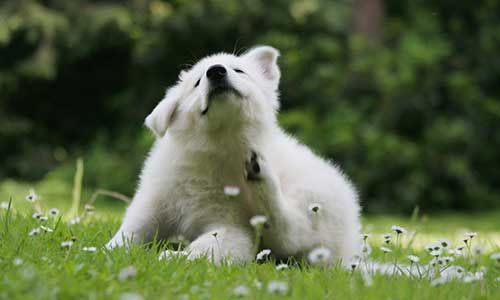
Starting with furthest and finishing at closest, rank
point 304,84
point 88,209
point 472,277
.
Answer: point 304,84 < point 88,209 < point 472,277

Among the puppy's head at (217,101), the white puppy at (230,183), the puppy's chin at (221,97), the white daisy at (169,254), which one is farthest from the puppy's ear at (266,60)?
the white daisy at (169,254)

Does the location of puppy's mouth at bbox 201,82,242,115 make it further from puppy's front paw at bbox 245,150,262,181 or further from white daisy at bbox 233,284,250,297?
white daisy at bbox 233,284,250,297

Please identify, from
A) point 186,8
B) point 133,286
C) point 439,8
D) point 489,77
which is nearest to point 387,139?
point 489,77

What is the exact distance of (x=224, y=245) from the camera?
374cm

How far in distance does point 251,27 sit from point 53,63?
13.9 feet

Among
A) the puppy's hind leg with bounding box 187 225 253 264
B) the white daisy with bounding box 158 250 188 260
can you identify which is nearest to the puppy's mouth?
the puppy's hind leg with bounding box 187 225 253 264

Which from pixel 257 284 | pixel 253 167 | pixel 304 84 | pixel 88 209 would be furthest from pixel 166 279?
pixel 304 84

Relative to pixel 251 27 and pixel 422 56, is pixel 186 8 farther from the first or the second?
pixel 422 56

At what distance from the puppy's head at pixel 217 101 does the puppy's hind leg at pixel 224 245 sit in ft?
1.83

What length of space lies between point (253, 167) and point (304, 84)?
33.4 ft

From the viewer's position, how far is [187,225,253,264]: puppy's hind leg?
3.64 m

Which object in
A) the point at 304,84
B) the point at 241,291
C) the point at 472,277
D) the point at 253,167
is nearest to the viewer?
the point at 241,291

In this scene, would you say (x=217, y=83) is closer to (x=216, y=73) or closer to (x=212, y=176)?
(x=216, y=73)

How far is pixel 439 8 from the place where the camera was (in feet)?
47.1
